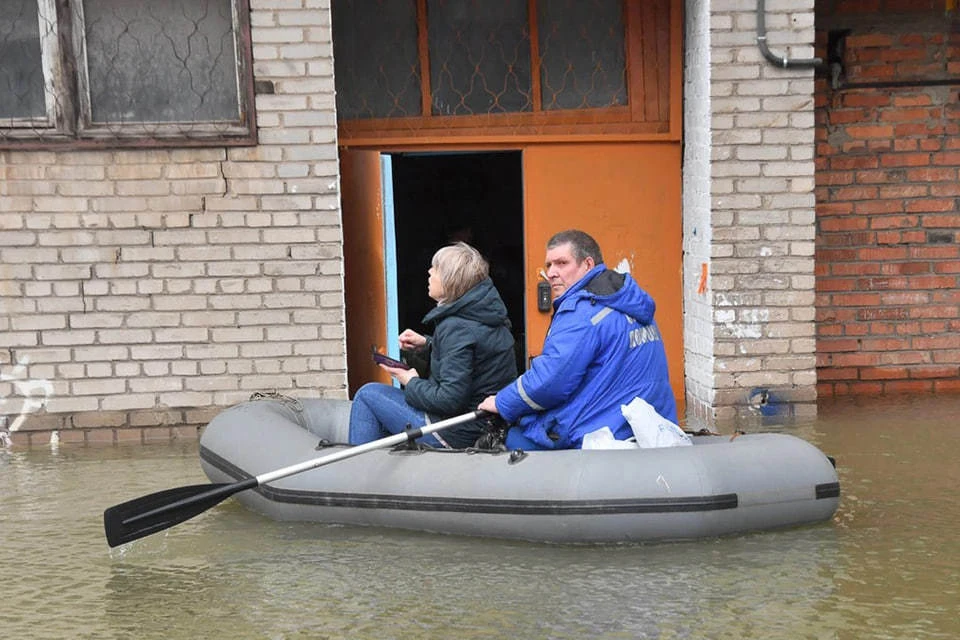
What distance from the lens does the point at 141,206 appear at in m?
6.43

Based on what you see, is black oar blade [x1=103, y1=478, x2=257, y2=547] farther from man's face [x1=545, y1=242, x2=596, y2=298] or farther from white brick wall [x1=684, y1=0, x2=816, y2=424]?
white brick wall [x1=684, y1=0, x2=816, y2=424]

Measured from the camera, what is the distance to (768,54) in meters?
6.46

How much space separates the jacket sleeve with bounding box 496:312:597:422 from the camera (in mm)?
4562

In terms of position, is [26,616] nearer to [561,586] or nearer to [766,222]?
[561,586]

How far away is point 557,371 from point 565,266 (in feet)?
1.41

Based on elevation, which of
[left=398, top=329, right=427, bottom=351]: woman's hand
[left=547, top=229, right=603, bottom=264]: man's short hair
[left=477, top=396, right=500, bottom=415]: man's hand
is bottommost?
[left=477, top=396, right=500, bottom=415]: man's hand

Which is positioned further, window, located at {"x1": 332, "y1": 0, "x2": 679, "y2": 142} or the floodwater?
window, located at {"x1": 332, "y1": 0, "x2": 679, "y2": 142}

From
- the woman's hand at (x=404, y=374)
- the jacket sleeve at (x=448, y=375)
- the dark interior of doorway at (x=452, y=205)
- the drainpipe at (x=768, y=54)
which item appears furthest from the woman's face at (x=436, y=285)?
the dark interior of doorway at (x=452, y=205)

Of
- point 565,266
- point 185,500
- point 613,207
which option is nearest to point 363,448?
point 185,500

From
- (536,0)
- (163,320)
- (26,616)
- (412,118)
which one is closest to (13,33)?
(163,320)

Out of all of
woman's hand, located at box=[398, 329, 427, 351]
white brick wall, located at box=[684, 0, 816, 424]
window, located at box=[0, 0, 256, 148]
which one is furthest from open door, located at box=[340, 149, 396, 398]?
white brick wall, located at box=[684, 0, 816, 424]

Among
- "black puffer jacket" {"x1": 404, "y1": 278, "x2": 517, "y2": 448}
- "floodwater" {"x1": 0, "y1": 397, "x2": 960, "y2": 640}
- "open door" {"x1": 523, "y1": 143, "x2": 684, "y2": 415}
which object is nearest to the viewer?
"floodwater" {"x1": 0, "y1": 397, "x2": 960, "y2": 640}

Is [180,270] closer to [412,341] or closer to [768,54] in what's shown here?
[412,341]

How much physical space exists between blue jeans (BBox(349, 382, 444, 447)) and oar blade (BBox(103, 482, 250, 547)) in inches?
26.5
